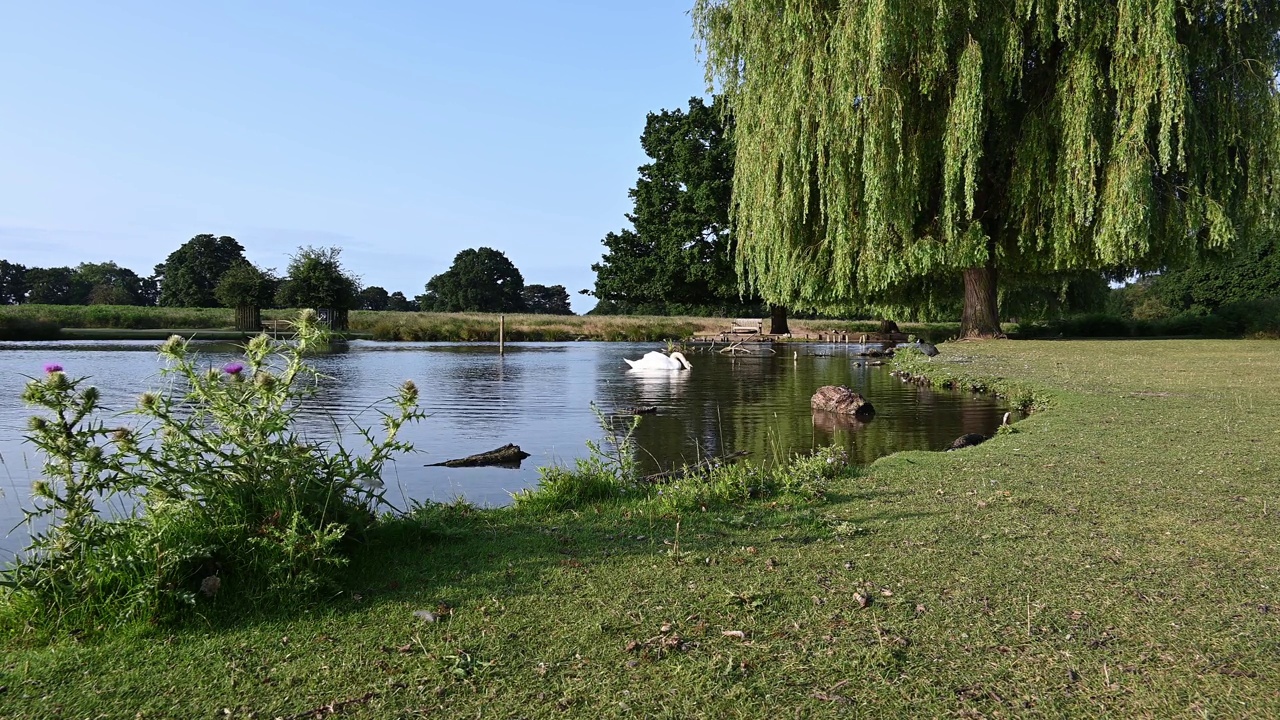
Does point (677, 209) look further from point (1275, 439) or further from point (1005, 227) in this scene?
point (1275, 439)

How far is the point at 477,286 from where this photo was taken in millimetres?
104562

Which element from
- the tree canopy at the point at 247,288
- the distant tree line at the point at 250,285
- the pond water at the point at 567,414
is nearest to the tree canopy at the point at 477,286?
the distant tree line at the point at 250,285

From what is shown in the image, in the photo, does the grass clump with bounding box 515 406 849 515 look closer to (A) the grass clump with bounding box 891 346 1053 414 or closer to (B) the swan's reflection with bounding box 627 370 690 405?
(A) the grass clump with bounding box 891 346 1053 414

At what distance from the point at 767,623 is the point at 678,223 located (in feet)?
119

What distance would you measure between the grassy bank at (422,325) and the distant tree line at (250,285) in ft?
7.02

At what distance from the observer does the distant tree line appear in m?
51.0

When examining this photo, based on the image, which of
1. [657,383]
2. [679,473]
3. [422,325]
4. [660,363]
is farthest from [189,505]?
[422,325]

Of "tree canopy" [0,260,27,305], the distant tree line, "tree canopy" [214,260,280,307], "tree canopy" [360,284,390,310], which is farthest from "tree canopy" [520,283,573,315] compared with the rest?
"tree canopy" [214,260,280,307]

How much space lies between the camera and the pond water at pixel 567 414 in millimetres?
7758

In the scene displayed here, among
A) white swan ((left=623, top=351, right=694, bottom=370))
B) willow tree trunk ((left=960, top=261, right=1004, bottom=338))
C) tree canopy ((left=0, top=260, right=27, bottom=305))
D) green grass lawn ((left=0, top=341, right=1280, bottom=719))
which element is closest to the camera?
green grass lawn ((left=0, top=341, right=1280, bottom=719))

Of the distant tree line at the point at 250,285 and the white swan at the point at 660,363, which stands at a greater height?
the distant tree line at the point at 250,285

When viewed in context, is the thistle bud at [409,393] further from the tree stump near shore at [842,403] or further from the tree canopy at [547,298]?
the tree canopy at [547,298]

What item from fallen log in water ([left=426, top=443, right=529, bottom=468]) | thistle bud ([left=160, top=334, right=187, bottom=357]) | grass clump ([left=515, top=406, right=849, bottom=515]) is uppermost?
thistle bud ([left=160, top=334, right=187, bottom=357])

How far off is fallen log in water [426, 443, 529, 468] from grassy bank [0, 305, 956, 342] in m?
37.3
